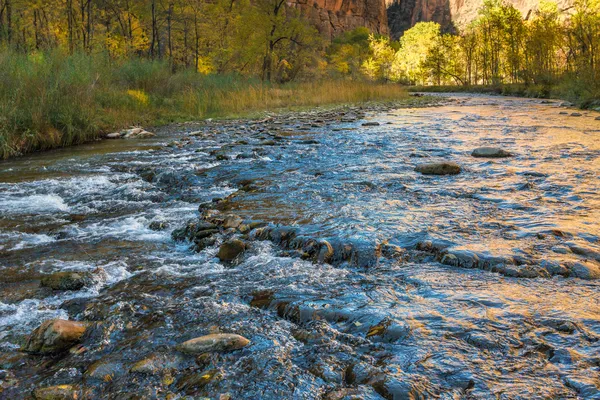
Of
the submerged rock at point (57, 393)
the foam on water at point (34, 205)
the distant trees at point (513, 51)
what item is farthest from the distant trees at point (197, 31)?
the submerged rock at point (57, 393)

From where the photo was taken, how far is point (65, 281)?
2.87 metres

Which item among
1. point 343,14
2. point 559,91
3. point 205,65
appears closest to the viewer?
point 559,91

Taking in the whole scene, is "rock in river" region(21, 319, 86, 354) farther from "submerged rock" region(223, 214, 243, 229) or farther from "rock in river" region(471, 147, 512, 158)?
"rock in river" region(471, 147, 512, 158)

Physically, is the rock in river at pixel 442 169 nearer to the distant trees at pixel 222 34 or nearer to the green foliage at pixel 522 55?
the distant trees at pixel 222 34

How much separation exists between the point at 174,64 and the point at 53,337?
24.4 meters

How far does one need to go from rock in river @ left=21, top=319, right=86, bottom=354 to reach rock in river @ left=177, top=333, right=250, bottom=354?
560mm

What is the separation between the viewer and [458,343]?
210 cm

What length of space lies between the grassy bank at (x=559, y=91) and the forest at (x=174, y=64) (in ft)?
0.27

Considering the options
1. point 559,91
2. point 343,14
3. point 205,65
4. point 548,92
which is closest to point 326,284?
point 559,91

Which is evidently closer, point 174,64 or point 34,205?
point 34,205

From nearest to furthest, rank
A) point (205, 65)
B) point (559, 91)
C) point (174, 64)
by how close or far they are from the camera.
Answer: point (559, 91)
point (174, 64)
point (205, 65)

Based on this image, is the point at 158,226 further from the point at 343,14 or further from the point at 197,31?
the point at 343,14

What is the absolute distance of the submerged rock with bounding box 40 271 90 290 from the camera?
9.33 ft

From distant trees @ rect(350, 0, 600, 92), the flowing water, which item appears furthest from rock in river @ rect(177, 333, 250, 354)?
distant trees @ rect(350, 0, 600, 92)
